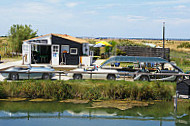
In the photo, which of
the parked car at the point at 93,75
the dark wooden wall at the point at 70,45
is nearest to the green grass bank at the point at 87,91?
the parked car at the point at 93,75

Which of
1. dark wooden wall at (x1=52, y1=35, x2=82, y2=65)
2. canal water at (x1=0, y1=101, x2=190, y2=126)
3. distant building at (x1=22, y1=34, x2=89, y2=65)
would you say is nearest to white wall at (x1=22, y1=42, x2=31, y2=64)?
distant building at (x1=22, y1=34, x2=89, y2=65)

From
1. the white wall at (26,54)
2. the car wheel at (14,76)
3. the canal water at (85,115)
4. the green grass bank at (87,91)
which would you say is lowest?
the canal water at (85,115)

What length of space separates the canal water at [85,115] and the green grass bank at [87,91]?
0.79 meters

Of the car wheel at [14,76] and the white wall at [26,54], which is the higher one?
the white wall at [26,54]

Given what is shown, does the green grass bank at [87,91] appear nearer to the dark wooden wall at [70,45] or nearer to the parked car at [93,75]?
the parked car at [93,75]

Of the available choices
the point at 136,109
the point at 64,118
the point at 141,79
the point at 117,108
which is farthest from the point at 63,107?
the point at 141,79

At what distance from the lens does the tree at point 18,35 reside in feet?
128

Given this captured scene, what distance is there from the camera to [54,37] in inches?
1077

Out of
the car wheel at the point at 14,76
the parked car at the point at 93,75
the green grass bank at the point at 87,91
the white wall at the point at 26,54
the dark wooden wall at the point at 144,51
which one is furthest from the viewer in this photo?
the dark wooden wall at the point at 144,51

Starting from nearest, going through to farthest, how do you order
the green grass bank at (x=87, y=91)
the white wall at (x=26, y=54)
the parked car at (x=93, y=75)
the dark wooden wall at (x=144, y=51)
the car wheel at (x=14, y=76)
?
the green grass bank at (x=87, y=91)
the parked car at (x=93, y=75)
the car wheel at (x=14, y=76)
the white wall at (x=26, y=54)
the dark wooden wall at (x=144, y=51)

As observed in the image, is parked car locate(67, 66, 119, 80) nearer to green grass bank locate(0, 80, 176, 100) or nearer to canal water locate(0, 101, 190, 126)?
green grass bank locate(0, 80, 176, 100)

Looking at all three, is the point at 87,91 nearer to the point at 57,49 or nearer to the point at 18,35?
the point at 57,49

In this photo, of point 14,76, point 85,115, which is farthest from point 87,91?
point 14,76

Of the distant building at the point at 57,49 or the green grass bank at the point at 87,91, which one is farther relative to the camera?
the distant building at the point at 57,49
